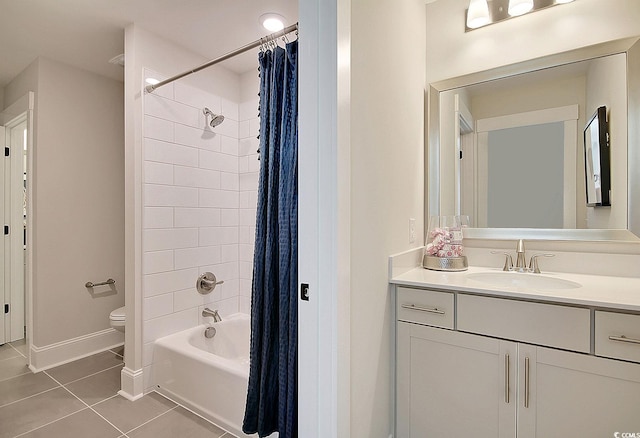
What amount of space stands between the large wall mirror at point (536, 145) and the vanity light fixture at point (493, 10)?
0.95 feet

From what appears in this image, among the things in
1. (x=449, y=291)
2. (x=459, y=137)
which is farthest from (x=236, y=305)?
(x=459, y=137)

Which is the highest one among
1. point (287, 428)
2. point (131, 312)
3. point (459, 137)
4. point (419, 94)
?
point (419, 94)

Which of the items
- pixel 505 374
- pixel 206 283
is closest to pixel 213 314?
pixel 206 283

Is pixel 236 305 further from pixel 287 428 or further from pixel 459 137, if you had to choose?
pixel 459 137

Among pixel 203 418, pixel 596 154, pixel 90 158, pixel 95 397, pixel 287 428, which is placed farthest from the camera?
pixel 90 158

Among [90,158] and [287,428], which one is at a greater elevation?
[90,158]

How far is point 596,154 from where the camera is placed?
1.65 metres

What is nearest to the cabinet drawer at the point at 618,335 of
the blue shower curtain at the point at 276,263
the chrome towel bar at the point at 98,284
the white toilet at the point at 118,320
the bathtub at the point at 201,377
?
the blue shower curtain at the point at 276,263

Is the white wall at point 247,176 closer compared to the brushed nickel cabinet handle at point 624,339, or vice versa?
the brushed nickel cabinet handle at point 624,339

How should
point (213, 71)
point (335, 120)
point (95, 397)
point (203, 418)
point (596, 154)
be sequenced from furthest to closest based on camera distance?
point (213, 71) → point (95, 397) → point (203, 418) → point (596, 154) → point (335, 120)

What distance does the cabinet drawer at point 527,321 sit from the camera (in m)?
1.21

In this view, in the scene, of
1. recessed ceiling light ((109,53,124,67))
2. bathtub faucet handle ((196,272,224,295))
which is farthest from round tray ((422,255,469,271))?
recessed ceiling light ((109,53,124,67))

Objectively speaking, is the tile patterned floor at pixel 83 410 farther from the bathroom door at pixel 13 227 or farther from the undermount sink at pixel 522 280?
the undermount sink at pixel 522 280

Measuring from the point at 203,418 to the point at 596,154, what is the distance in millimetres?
2561
